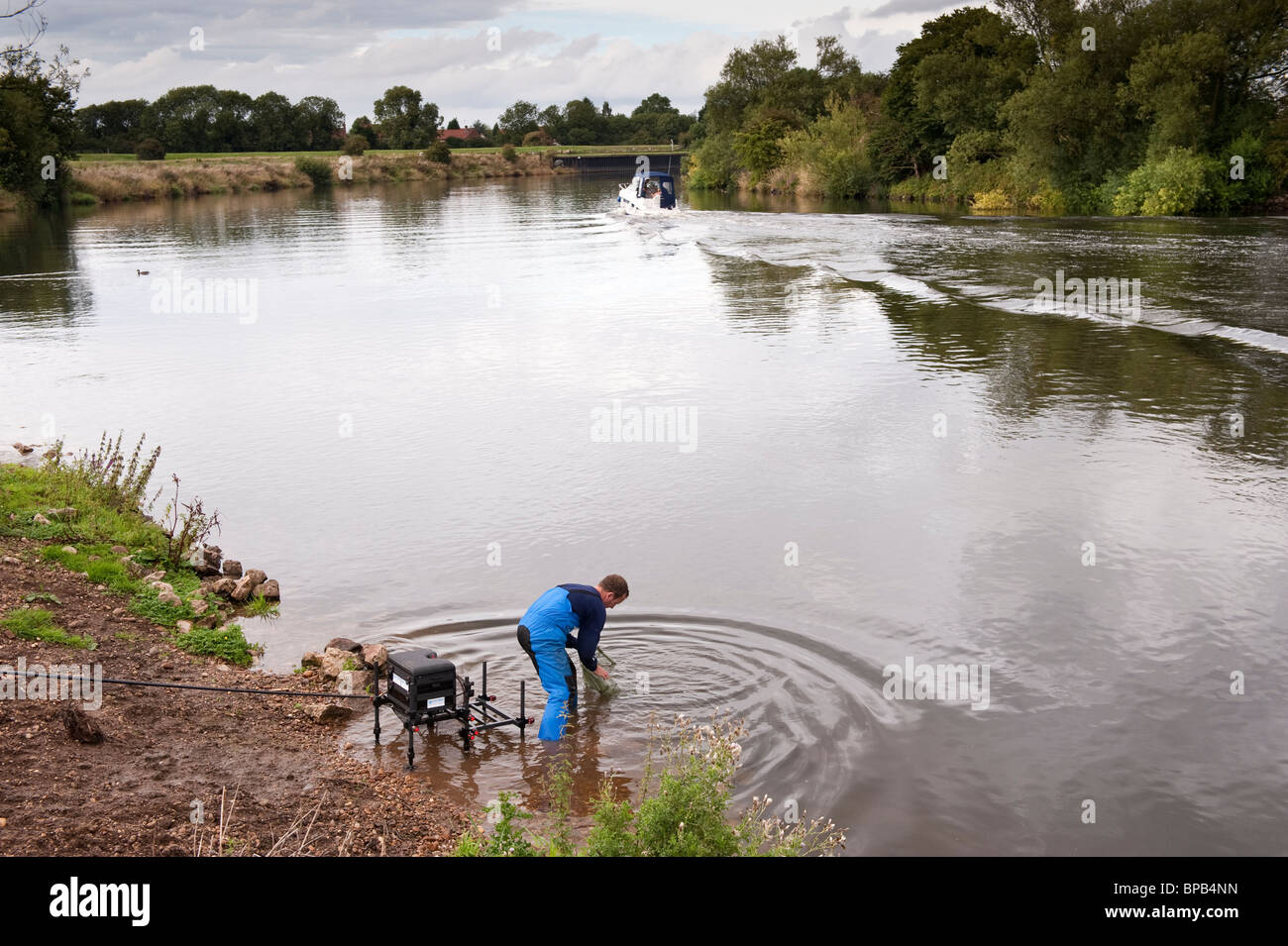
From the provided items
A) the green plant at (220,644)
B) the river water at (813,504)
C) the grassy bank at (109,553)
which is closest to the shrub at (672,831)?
the river water at (813,504)

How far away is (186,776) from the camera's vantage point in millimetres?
7516

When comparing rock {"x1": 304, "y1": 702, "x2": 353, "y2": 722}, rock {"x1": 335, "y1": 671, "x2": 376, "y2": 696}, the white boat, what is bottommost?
rock {"x1": 304, "y1": 702, "x2": 353, "y2": 722}

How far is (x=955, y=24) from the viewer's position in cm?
7562

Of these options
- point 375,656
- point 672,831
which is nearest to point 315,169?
→ point 375,656

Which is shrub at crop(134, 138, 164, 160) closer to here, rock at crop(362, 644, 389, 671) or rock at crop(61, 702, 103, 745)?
rock at crop(362, 644, 389, 671)

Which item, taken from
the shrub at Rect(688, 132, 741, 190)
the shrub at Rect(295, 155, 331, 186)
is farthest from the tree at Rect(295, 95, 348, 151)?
the shrub at Rect(688, 132, 741, 190)

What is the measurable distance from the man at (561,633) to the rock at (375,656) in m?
1.61

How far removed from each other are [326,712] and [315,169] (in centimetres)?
12148

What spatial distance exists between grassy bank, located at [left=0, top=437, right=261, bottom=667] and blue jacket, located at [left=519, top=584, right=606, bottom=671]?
3.13 meters

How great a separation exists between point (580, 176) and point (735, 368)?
422 feet

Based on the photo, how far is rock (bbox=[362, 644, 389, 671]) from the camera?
9805 millimetres
